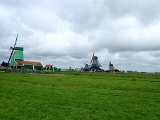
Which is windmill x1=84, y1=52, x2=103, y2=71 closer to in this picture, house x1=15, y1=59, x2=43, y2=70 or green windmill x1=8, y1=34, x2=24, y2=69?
house x1=15, y1=59, x2=43, y2=70

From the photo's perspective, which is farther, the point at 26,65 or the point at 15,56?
the point at 26,65

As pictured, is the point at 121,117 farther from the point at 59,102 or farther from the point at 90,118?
the point at 59,102

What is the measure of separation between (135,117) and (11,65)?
4147 inches

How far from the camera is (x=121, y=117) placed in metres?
13.4

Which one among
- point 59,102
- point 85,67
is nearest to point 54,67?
point 85,67

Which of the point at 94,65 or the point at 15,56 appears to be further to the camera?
the point at 94,65

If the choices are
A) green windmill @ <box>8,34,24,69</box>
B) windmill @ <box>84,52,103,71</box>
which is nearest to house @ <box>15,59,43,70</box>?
green windmill @ <box>8,34,24,69</box>

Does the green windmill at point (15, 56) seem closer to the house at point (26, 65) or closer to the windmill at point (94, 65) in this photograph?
the house at point (26, 65)

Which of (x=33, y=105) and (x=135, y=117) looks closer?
(x=135, y=117)

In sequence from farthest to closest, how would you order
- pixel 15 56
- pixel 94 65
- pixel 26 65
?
pixel 94 65, pixel 26 65, pixel 15 56

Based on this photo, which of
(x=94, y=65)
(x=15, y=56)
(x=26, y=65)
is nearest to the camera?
(x=15, y=56)

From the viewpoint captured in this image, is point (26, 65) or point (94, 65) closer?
point (26, 65)

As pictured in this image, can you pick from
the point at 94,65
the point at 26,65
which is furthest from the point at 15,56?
the point at 94,65

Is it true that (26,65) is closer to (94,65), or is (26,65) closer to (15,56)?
(15,56)
